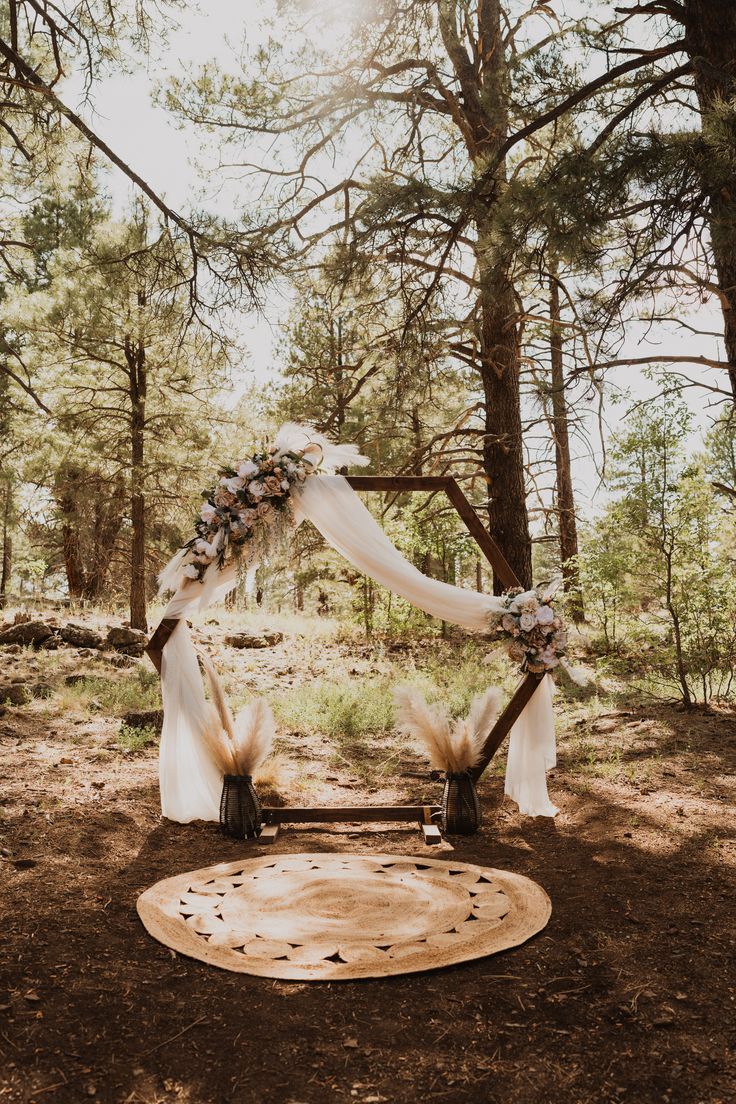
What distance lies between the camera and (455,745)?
4797 millimetres

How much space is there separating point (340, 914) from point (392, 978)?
0.61m

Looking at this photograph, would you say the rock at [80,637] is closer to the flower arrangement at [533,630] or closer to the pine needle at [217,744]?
the pine needle at [217,744]

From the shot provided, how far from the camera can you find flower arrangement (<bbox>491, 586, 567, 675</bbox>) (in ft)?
15.2

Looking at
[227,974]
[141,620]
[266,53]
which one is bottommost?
[227,974]

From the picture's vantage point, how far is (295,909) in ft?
11.6

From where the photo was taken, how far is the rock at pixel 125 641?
1013 centimetres

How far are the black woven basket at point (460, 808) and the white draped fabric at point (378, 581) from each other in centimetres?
36

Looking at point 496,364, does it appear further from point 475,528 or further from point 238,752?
point 238,752

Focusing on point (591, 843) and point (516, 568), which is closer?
point (591, 843)

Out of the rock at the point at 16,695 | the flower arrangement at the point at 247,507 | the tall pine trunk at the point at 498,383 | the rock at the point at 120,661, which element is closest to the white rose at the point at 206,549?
the flower arrangement at the point at 247,507

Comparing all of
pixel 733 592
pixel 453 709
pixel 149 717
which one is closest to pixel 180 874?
pixel 149 717

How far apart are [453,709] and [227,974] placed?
15.6 feet

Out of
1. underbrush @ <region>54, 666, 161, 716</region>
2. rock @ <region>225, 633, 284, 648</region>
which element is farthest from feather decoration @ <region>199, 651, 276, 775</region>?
rock @ <region>225, 633, 284, 648</region>

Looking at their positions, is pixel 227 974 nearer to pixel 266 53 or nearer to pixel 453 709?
pixel 453 709
